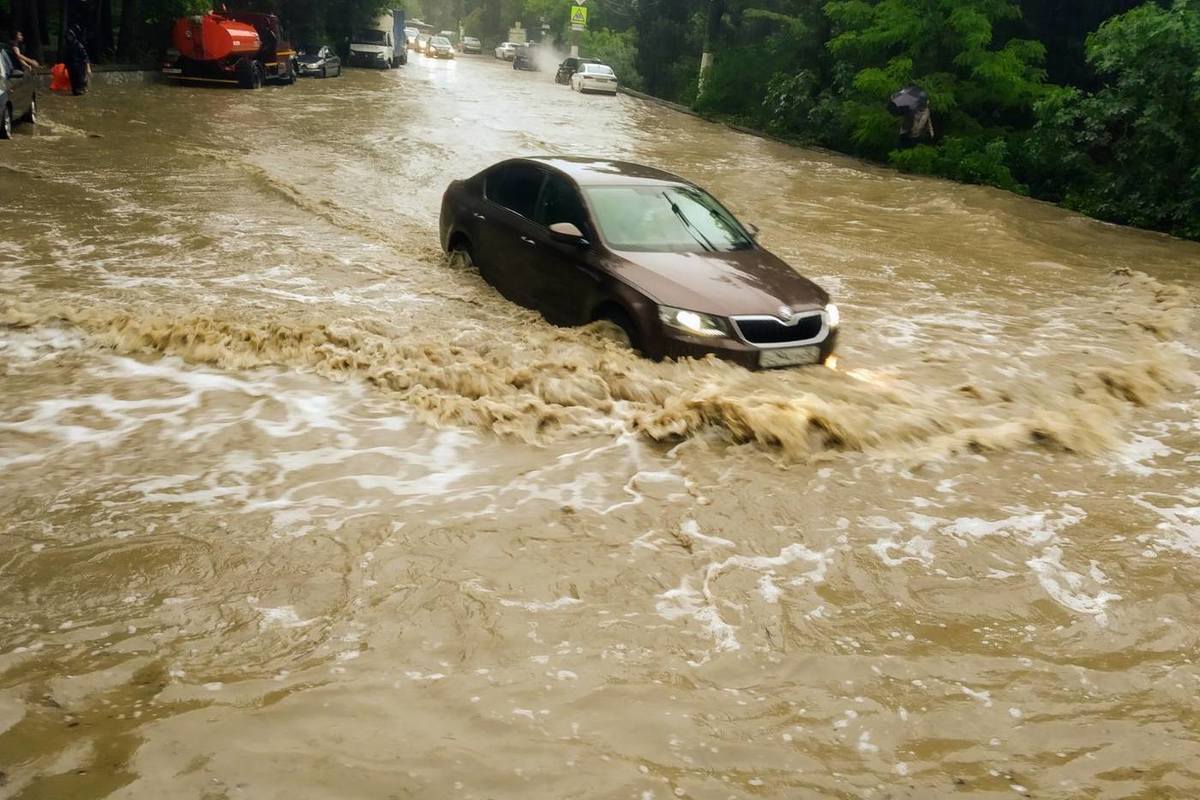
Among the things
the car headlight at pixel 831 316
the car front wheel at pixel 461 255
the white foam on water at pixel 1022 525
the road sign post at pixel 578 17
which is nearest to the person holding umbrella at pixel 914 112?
the car front wheel at pixel 461 255

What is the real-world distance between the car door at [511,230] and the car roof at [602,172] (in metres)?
0.18

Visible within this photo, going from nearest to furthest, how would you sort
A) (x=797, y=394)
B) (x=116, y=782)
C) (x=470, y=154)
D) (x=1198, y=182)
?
(x=116, y=782) → (x=797, y=394) → (x=1198, y=182) → (x=470, y=154)

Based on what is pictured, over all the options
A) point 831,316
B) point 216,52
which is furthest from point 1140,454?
point 216,52

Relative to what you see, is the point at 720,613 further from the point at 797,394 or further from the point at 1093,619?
the point at 797,394

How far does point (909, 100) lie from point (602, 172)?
17867 mm

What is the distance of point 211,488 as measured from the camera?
16.9ft

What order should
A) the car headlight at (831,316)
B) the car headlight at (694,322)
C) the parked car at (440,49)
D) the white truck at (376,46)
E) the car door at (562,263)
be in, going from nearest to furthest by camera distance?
the car headlight at (694,322)
the car headlight at (831,316)
the car door at (562,263)
the white truck at (376,46)
the parked car at (440,49)

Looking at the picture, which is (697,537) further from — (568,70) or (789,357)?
(568,70)

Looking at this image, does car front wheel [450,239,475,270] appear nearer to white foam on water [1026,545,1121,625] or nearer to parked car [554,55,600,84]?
white foam on water [1026,545,1121,625]

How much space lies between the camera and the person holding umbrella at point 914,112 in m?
24.0

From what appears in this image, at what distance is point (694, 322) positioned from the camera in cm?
680

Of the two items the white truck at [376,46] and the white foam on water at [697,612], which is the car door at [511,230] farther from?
the white truck at [376,46]

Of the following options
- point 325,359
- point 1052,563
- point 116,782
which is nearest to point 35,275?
point 325,359

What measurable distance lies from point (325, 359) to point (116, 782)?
4.60m
